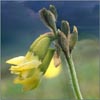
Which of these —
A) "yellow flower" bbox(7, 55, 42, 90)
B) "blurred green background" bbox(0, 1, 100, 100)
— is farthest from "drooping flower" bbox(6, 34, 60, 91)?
"blurred green background" bbox(0, 1, 100, 100)

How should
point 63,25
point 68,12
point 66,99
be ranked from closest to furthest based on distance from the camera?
point 63,25 → point 66,99 → point 68,12

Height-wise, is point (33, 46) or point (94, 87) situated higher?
point (33, 46)

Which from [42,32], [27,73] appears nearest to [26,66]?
[27,73]

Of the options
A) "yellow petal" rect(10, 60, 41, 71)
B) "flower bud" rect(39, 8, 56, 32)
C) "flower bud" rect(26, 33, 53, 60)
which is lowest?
"yellow petal" rect(10, 60, 41, 71)

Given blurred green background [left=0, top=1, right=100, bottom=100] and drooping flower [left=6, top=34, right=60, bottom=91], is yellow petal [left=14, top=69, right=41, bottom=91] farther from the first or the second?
blurred green background [left=0, top=1, right=100, bottom=100]

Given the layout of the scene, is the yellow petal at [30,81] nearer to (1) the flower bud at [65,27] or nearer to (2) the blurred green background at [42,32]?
(1) the flower bud at [65,27]

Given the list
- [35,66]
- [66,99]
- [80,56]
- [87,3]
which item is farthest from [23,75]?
[80,56]

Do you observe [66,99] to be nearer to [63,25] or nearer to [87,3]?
[87,3]

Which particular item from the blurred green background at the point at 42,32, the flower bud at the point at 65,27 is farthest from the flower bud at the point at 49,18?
the blurred green background at the point at 42,32
